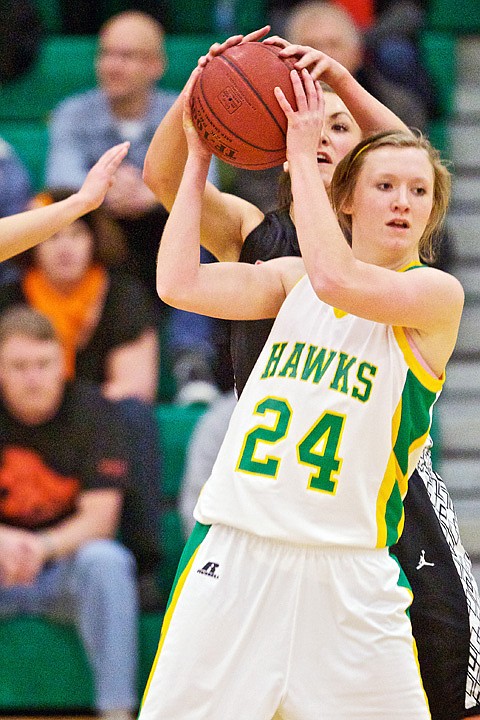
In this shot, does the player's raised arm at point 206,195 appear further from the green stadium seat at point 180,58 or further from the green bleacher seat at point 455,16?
the green bleacher seat at point 455,16

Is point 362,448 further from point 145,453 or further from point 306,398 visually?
point 145,453

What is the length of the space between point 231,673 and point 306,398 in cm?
62

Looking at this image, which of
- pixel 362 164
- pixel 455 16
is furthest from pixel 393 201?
pixel 455 16

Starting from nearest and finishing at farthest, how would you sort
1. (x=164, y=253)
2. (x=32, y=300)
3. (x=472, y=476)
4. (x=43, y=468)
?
1. (x=164, y=253)
2. (x=43, y=468)
3. (x=32, y=300)
4. (x=472, y=476)

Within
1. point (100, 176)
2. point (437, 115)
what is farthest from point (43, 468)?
point (437, 115)

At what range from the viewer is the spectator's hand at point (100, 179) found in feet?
10.6

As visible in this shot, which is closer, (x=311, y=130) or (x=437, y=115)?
(x=311, y=130)

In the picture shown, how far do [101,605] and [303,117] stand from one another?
9.28 ft

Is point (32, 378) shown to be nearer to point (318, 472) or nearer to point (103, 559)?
point (103, 559)

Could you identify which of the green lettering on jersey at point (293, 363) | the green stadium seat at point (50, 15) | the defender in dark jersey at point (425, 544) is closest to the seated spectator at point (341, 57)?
the green stadium seat at point (50, 15)

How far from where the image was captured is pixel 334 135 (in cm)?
321

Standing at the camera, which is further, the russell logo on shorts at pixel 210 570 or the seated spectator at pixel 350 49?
the seated spectator at pixel 350 49

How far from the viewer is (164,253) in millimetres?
2791

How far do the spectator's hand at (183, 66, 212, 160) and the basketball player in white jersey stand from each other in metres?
0.10
